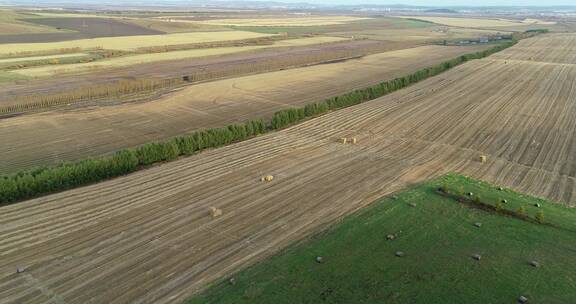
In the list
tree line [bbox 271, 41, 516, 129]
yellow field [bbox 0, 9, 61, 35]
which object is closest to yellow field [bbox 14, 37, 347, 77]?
tree line [bbox 271, 41, 516, 129]

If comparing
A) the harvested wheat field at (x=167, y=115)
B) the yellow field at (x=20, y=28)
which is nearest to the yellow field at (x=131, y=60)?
the harvested wheat field at (x=167, y=115)

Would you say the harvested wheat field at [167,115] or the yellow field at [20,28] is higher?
the yellow field at [20,28]

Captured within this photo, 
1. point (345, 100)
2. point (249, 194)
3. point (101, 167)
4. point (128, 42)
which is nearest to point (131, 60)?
point (128, 42)

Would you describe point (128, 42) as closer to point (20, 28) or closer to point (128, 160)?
point (20, 28)

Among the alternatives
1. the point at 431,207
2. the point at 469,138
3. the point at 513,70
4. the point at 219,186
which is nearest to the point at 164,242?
the point at 219,186

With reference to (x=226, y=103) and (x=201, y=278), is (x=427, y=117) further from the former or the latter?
(x=201, y=278)

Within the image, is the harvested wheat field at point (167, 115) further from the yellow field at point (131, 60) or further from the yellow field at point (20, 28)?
the yellow field at point (20, 28)
